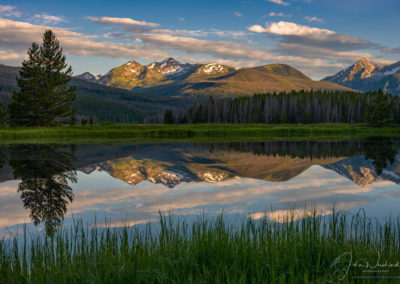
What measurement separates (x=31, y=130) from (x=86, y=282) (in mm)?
60561

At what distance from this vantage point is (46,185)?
19.0m

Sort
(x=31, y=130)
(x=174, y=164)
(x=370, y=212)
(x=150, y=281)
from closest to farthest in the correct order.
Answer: (x=150, y=281) < (x=370, y=212) < (x=174, y=164) < (x=31, y=130)

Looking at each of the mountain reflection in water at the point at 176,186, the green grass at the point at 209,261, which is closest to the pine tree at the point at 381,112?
the mountain reflection in water at the point at 176,186

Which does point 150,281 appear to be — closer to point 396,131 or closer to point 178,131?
point 178,131

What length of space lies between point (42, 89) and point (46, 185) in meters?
55.3

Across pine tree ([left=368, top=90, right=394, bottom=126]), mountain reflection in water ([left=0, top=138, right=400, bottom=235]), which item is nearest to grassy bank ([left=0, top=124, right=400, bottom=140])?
pine tree ([left=368, top=90, right=394, bottom=126])

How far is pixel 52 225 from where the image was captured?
11641 mm

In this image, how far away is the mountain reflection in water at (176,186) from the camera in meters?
14.2

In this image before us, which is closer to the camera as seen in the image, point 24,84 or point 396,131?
point 24,84

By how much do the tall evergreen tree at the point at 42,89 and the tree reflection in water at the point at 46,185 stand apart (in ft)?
131

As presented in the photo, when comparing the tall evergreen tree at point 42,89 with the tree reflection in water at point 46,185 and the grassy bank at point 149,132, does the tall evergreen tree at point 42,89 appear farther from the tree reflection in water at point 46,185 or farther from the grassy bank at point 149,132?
the tree reflection in water at point 46,185

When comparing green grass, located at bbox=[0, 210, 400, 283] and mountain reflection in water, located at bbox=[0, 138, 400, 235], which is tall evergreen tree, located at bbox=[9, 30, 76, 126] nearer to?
mountain reflection in water, located at bbox=[0, 138, 400, 235]

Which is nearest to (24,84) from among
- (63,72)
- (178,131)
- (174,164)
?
(63,72)

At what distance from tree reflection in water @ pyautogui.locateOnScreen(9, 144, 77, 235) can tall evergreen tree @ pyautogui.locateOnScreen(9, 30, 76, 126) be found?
4002 centimetres
